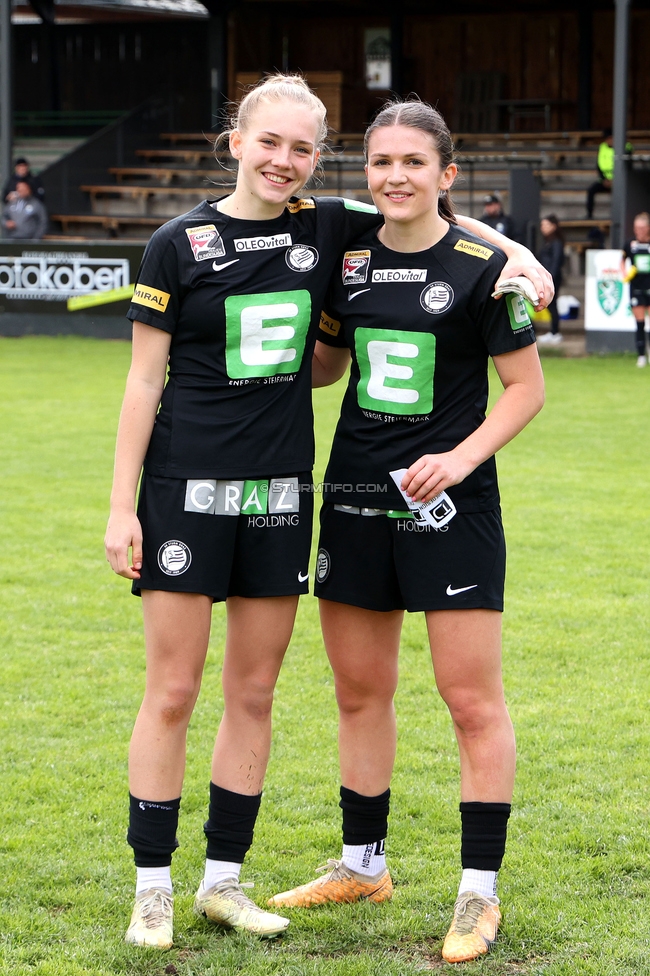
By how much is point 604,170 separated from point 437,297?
59.3 ft

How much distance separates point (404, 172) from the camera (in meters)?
2.89

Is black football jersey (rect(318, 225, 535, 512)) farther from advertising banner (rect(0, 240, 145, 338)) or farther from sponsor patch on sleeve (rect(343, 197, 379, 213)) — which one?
advertising banner (rect(0, 240, 145, 338))

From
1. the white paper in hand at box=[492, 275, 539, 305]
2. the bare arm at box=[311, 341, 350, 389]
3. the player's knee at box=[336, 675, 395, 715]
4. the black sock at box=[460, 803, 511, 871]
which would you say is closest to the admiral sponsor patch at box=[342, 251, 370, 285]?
the bare arm at box=[311, 341, 350, 389]

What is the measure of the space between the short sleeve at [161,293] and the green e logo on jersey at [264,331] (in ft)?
0.43

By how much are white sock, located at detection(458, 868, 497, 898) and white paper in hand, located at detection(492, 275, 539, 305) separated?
1.38 metres

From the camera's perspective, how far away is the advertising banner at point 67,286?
17.7 meters

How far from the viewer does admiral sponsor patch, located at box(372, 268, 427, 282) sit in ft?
9.68

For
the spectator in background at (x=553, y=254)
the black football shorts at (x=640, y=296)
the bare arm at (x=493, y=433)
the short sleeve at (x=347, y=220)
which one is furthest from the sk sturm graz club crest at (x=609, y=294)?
the bare arm at (x=493, y=433)

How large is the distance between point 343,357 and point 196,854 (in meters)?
1.47

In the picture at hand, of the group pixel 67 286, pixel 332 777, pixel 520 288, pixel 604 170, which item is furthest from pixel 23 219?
pixel 520 288

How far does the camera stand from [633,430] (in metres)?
11.2

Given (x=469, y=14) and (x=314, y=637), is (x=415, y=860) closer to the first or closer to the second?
(x=314, y=637)

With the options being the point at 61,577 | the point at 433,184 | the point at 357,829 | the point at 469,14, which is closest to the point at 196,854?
the point at 357,829

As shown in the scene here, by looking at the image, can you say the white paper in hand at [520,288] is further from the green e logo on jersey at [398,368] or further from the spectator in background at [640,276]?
the spectator in background at [640,276]
